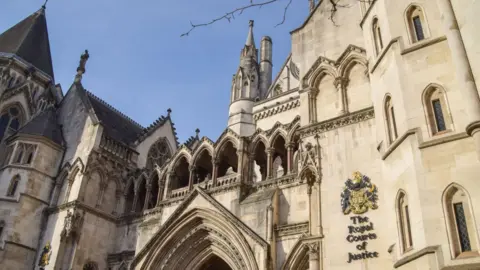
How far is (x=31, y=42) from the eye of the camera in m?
32.5

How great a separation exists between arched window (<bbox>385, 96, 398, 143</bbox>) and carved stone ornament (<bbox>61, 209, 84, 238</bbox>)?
15474mm

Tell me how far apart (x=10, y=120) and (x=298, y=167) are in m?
21.1

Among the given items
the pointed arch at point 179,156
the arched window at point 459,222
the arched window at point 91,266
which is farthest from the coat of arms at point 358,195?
the arched window at point 91,266

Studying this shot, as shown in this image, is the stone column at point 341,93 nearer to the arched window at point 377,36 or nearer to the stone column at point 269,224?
the arched window at point 377,36

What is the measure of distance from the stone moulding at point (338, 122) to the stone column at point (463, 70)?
4046 mm

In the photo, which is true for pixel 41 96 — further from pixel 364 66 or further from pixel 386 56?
pixel 386 56

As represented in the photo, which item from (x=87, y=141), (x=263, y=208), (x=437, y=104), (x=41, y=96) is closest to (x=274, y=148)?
(x=263, y=208)

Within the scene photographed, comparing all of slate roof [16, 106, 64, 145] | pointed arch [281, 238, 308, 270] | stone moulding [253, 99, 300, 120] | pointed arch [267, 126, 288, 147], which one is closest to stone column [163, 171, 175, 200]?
pointed arch [267, 126, 288, 147]

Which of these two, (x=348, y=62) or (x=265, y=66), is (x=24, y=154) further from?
(x=265, y=66)

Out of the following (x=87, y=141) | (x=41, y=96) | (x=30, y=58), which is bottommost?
(x=87, y=141)

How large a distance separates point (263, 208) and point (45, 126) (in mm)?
14725

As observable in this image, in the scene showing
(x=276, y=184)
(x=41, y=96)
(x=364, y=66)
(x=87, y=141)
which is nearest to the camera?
(x=364, y=66)

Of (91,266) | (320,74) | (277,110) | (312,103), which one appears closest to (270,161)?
(312,103)

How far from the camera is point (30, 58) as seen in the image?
3111 cm
